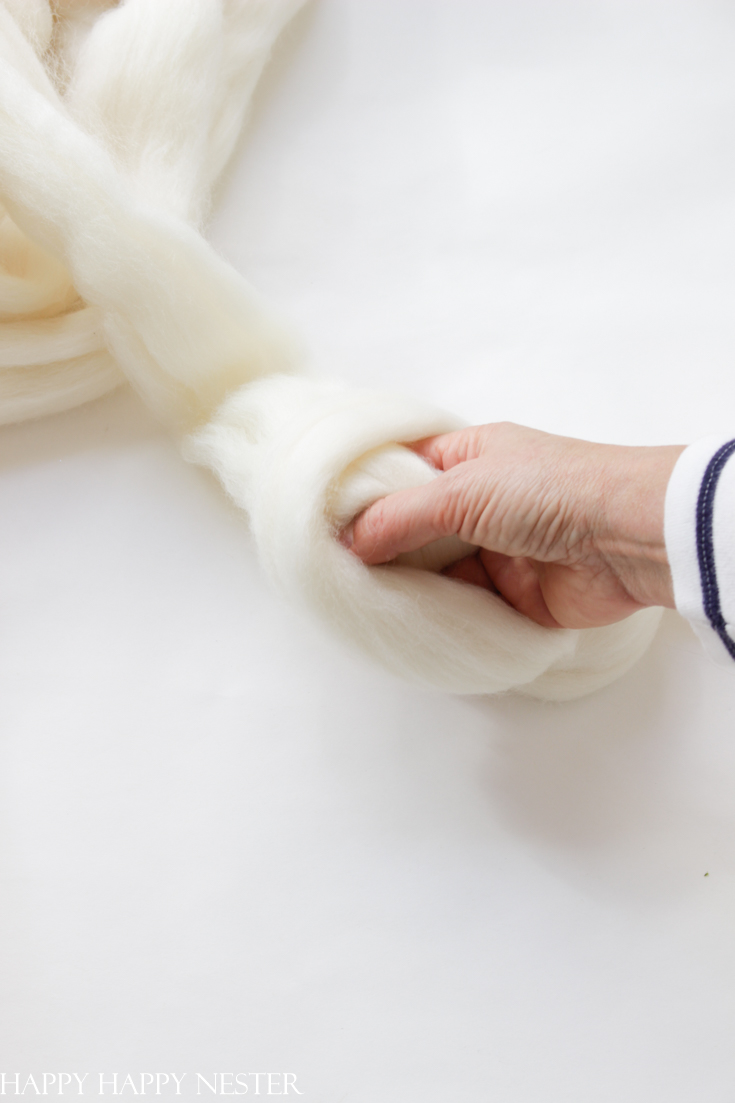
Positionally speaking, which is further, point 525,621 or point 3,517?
point 3,517

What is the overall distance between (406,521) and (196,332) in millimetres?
398

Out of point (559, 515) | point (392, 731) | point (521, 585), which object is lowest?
point (392, 731)

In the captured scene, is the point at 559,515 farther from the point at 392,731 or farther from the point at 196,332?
the point at 196,332

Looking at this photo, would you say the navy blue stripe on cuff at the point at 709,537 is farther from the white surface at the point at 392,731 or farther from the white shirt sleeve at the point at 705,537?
the white surface at the point at 392,731

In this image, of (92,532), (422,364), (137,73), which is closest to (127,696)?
(92,532)

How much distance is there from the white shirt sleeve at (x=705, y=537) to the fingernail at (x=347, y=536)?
34 cm

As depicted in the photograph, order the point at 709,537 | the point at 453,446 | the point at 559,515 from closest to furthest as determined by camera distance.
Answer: the point at 709,537, the point at 559,515, the point at 453,446

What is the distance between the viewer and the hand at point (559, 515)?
0.80 metres

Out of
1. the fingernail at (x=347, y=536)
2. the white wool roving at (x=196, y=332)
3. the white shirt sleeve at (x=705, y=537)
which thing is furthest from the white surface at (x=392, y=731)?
the white shirt sleeve at (x=705, y=537)

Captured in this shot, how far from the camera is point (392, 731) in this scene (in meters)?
1.01

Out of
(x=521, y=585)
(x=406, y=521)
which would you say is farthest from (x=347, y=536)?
(x=521, y=585)

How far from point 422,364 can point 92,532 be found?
54 centimetres

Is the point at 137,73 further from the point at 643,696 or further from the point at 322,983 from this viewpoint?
the point at 322,983

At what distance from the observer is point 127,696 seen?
1.03 metres
